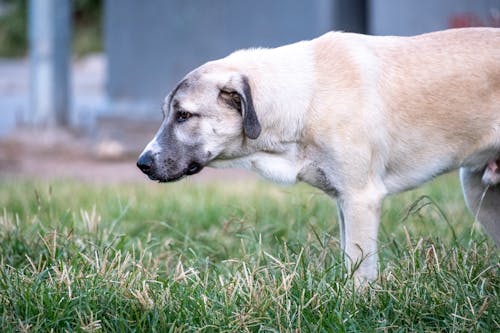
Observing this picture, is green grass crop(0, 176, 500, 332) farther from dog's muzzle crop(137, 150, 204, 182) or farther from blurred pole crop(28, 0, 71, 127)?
blurred pole crop(28, 0, 71, 127)

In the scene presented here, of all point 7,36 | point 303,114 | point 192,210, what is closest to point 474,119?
point 303,114

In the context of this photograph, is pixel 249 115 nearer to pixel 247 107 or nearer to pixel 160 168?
pixel 247 107

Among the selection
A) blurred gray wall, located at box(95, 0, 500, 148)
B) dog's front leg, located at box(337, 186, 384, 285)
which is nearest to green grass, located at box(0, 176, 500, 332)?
dog's front leg, located at box(337, 186, 384, 285)

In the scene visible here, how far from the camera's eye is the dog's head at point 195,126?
4672mm

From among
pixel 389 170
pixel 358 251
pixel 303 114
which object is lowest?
pixel 358 251

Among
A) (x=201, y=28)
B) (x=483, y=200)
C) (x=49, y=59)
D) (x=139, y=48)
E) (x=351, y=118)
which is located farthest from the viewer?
(x=49, y=59)

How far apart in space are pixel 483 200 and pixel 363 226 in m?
0.85

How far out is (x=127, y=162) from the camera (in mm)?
10914

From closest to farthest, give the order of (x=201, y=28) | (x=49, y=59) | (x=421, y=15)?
(x=421, y=15) < (x=201, y=28) < (x=49, y=59)

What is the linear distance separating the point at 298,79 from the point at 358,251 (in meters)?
0.92

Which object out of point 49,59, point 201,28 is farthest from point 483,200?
point 49,59

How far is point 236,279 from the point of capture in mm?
4234

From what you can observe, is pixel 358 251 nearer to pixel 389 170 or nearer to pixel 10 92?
pixel 389 170

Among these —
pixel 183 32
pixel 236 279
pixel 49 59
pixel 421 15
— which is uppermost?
pixel 421 15
